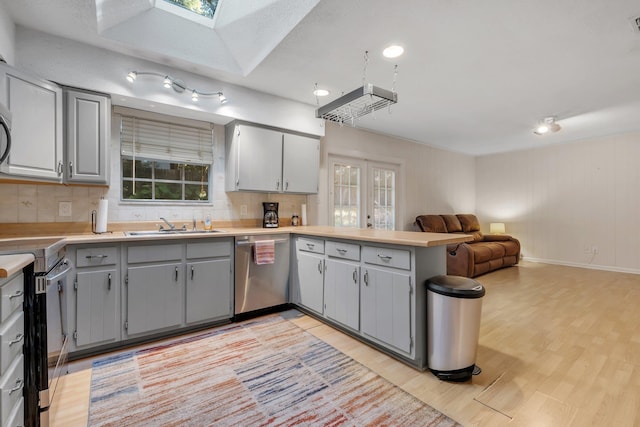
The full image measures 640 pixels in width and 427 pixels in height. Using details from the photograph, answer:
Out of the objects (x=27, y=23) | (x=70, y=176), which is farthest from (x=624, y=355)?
(x=27, y=23)

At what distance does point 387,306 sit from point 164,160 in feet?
8.74

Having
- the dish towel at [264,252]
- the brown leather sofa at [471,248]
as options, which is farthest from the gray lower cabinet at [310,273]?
the brown leather sofa at [471,248]

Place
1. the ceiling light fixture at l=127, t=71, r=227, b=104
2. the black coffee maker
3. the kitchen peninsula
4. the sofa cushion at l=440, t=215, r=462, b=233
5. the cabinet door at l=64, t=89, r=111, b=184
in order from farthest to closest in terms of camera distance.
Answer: the sofa cushion at l=440, t=215, r=462, b=233 < the black coffee maker < the ceiling light fixture at l=127, t=71, r=227, b=104 < the cabinet door at l=64, t=89, r=111, b=184 < the kitchen peninsula

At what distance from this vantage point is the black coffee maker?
3.61 m

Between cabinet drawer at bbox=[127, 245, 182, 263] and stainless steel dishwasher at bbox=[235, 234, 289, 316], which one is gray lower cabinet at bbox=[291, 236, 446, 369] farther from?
cabinet drawer at bbox=[127, 245, 182, 263]

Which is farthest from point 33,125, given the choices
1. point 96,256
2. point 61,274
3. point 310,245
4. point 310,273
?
point 310,273

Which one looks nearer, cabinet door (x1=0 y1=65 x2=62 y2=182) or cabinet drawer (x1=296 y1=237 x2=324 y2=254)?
cabinet door (x1=0 y1=65 x2=62 y2=182)

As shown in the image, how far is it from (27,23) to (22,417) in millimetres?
2627

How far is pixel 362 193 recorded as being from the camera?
4840mm

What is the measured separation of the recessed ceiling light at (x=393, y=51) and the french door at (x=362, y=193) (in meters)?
1.99

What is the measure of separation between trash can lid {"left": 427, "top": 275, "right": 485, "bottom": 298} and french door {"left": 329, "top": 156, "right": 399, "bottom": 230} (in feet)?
8.26

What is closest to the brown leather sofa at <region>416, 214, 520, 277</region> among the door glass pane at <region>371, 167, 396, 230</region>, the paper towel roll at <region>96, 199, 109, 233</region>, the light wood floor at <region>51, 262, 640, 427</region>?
the door glass pane at <region>371, 167, 396, 230</region>

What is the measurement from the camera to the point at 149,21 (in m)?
2.54

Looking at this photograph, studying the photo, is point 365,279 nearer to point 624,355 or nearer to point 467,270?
point 624,355
